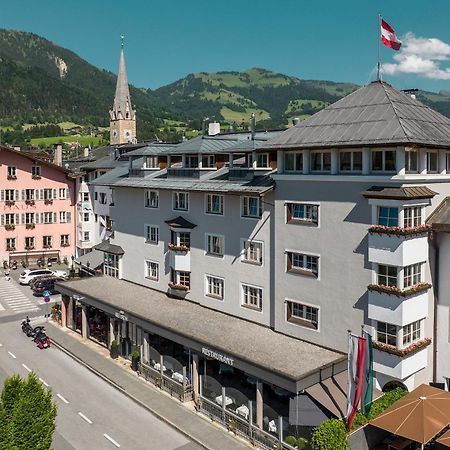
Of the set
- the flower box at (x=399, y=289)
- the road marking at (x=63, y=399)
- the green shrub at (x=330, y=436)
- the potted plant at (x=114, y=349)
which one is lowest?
the road marking at (x=63, y=399)

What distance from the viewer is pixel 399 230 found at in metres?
23.5

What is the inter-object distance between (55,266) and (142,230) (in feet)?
104

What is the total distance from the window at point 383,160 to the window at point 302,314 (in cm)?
847

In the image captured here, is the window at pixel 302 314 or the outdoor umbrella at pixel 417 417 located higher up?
the window at pixel 302 314

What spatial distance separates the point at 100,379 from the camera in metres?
33.9

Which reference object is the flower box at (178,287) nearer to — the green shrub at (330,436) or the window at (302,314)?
the window at (302,314)

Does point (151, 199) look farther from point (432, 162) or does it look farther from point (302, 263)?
point (432, 162)

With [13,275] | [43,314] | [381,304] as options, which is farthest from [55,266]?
[381,304]

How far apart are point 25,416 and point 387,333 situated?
53.6 ft

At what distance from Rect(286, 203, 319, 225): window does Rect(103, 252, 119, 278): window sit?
67.6 feet

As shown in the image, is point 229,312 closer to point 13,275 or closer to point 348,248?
point 348,248

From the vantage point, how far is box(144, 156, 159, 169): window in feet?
138

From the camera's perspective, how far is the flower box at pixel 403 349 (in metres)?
23.9

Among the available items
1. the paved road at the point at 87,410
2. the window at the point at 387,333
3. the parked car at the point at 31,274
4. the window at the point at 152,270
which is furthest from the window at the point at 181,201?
the parked car at the point at 31,274
